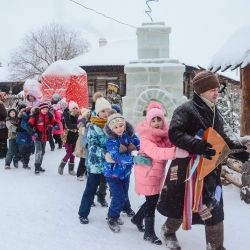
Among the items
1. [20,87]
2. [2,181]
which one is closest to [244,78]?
[2,181]

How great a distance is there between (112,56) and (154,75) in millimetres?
12845

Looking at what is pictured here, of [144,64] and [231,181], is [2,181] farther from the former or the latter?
[144,64]

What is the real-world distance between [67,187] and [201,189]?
302cm

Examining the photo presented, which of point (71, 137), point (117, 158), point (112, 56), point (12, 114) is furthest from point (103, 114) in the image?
point (112, 56)

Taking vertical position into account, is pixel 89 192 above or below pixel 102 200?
above

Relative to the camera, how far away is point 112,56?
21.1 m

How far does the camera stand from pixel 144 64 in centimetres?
886

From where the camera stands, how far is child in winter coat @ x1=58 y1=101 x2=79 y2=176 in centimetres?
589

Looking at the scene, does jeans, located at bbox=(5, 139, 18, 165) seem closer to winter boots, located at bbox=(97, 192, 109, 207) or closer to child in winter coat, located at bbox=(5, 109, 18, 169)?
child in winter coat, located at bbox=(5, 109, 18, 169)

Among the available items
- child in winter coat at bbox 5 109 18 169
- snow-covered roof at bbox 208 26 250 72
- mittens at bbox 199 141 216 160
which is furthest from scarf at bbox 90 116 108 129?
child in winter coat at bbox 5 109 18 169

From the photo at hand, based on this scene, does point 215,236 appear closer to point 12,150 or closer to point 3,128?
point 12,150

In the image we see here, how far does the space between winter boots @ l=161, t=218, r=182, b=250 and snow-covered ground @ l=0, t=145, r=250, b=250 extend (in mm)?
96

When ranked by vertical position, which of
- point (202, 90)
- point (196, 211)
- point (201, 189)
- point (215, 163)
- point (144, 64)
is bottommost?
point (196, 211)

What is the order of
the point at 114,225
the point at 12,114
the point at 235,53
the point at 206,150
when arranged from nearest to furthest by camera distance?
1. the point at 206,150
2. the point at 114,225
3. the point at 235,53
4. the point at 12,114
